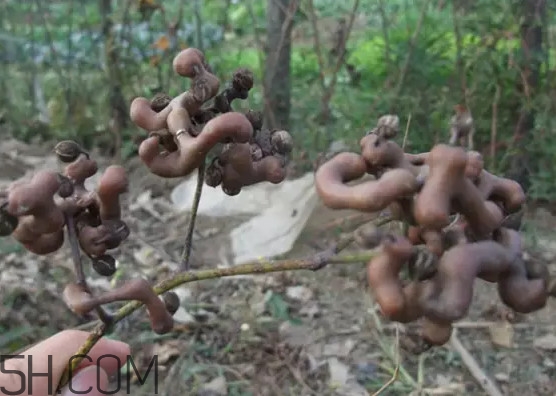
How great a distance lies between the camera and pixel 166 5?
11.3 feet

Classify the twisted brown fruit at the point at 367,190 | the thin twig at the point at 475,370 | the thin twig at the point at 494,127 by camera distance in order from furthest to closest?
the thin twig at the point at 494,127 → the thin twig at the point at 475,370 → the twisted brown fruit at the point at 367,190

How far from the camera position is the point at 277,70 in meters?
2.73

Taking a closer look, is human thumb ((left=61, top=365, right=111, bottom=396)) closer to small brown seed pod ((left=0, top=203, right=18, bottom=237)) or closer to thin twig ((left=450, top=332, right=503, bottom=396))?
small brown seed pod ((left=0, top=203, right=18, bottom=237))

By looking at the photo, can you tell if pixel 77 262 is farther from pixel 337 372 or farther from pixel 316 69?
pixel 316 69

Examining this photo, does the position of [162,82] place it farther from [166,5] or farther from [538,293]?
[538,293]

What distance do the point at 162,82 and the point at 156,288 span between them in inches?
93.9

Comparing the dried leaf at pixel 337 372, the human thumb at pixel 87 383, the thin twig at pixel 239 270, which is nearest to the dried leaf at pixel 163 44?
the dried leaf at pixel 337 372

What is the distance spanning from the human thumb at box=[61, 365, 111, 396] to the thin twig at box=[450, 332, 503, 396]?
100 centimetres

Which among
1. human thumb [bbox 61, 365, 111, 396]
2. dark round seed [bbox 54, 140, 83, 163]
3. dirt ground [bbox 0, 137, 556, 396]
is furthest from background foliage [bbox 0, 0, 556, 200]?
dark round seed [bbox 54, 140, 83, 163]

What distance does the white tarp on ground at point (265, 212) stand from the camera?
214 cm

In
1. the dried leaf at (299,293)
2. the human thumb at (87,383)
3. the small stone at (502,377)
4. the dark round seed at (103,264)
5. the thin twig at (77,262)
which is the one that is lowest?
the dried leaf at (299,293)

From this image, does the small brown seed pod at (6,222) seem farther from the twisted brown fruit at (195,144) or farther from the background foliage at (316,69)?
the background foliage at (316,69)

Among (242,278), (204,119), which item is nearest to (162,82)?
(242,278)

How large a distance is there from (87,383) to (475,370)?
1074 mm
